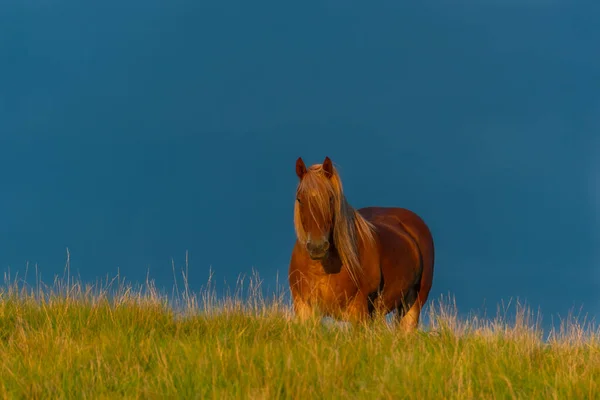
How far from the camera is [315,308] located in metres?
8.53

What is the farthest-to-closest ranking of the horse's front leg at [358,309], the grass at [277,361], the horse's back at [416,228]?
the horse's back at [416,228] < the horse's front leg at [358,309] < the grass at [277,361]

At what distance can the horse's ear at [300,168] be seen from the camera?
8.13 meters

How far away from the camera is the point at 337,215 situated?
831cm

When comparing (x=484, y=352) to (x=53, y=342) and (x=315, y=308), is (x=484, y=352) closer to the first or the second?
(x=315, y=308)

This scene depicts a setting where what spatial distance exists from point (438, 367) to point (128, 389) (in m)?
2.42

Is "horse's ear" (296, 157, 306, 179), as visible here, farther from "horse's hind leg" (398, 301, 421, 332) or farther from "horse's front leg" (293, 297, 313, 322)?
"horse's hind leg" (398, 301, 421, 332)

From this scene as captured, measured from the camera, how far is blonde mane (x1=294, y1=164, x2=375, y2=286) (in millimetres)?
7980

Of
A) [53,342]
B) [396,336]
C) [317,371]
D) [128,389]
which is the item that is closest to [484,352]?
[396,336]

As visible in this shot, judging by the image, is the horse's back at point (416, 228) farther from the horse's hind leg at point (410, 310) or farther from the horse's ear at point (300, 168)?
the horse's ear at point (300, 168)

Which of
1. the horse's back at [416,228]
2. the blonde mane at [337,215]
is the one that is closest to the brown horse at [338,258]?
the blonde mane at [337,215]

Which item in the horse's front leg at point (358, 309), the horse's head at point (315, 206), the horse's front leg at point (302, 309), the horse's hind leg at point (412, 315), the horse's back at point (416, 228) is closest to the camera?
the horse's head at point (315, 206)

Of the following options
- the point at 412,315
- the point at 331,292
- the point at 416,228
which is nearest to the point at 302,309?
the point at 331,292

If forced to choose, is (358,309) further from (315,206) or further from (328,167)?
(328,167)

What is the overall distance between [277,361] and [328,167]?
307 cm
